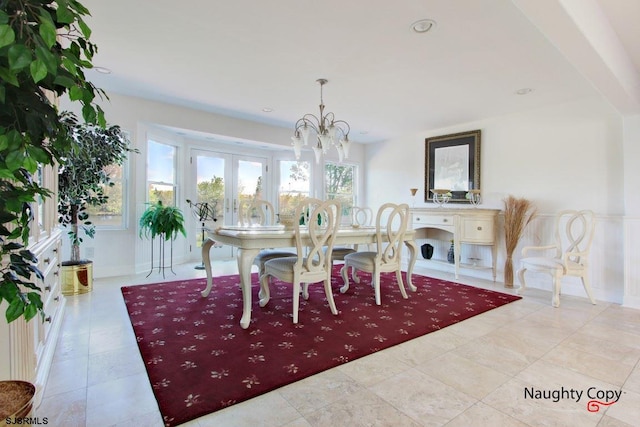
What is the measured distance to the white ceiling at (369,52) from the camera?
217 cm

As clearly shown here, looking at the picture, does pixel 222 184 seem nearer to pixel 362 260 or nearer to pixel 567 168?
pixel 362 260

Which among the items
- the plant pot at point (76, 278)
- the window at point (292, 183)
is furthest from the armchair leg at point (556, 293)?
the plant pot at point (76, 278)

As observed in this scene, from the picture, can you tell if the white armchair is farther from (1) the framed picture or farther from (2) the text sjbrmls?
(2) the text sjbrmls

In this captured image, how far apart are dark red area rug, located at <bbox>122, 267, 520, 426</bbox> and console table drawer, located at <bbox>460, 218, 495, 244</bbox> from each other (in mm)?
711

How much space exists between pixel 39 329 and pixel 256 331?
1.35m

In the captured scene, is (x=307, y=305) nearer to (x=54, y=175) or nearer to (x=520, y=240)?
(x=54, y=175)

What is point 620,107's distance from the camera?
3148 mm

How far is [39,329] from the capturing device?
189cm

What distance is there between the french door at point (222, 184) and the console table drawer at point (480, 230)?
3.68 m

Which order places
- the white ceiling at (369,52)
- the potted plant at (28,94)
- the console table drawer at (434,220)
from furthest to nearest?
the console table drawer at (434,220) → the white ceiling at (369,52) → the potted plant at (28,94)

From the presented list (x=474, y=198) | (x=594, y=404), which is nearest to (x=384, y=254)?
(x=594, y=404)

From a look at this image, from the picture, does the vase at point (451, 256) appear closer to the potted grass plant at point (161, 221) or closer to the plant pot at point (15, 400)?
the potted grass plant at point (161, 221)

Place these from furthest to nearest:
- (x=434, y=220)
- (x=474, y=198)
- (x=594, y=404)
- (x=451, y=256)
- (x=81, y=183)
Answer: (x=451, y=256) < (x=474, y=198) < (x=434, y=220) < (x=81, y=183) < (x=594, y=404)

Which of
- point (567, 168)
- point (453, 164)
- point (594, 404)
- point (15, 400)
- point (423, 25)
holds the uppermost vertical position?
point (423, 25)
